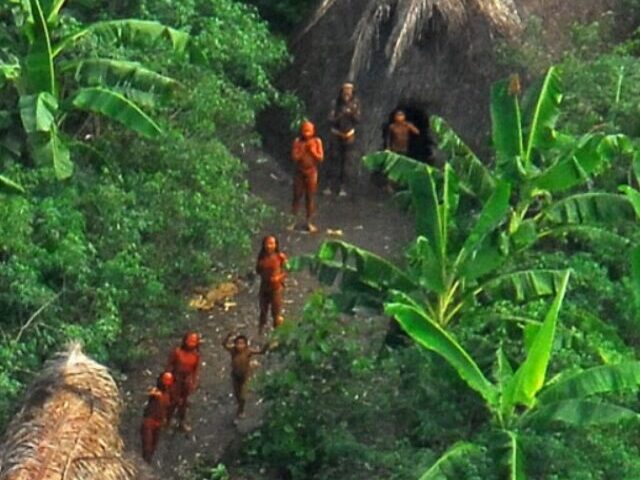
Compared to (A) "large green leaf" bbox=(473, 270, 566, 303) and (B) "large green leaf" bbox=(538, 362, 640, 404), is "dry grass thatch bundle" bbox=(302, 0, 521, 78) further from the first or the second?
(B) "large green leaf" bbox=(538, 362, 640, 404)

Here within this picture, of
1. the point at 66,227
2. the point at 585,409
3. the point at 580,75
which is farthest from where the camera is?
the point at 580,75

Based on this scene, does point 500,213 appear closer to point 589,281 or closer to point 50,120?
point 589,281

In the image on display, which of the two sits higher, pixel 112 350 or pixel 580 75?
pixel 580 75

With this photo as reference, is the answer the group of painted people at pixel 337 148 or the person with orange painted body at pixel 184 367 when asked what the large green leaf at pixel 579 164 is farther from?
the group of painted people at pixel 337 148

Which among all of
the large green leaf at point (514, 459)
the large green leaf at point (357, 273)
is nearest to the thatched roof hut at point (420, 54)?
the large green leaf at point (357, 273)

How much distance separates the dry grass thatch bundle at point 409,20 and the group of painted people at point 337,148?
0.48 metres

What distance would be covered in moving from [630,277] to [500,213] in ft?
6.18

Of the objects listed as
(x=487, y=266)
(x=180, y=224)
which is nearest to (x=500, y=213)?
(x=487, y=266)

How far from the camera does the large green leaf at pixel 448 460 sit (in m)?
14.7

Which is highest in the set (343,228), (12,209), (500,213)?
(500,213)

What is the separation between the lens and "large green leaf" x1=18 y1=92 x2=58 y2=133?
59.1 ft

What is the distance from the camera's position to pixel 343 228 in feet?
70.5

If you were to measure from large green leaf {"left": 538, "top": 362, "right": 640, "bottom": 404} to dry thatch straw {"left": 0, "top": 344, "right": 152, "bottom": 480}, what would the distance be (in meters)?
3.30

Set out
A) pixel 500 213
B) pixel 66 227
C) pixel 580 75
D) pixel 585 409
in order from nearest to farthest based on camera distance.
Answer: pixel 585 409, pixel 500 213, pixel 66 227, pixel 580 75
